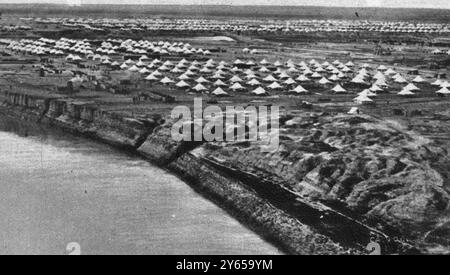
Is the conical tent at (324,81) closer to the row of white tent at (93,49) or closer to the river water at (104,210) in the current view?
the river water at (104,210)

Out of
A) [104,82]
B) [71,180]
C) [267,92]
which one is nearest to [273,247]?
[71,180]

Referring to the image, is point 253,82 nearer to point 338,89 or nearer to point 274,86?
point 274,86

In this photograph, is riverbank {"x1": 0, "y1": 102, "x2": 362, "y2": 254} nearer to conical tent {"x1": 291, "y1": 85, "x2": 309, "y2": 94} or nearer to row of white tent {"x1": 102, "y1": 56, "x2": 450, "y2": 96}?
row of white tent {"x1": 102, "y1": 56, "x2": 450, "y2": 96}

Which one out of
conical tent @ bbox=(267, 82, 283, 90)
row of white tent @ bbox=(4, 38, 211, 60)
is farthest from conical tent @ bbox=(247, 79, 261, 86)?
row of white tent @ bbox=(4, 38, 211, 60)

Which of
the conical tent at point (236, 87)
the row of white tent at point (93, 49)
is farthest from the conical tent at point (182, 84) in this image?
the row of white tent at point (93, 49)

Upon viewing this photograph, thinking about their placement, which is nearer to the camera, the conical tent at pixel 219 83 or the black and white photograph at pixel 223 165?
the black and white photograph at pixel 223 165

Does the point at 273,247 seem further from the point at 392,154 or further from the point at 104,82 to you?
the point at 104,82
